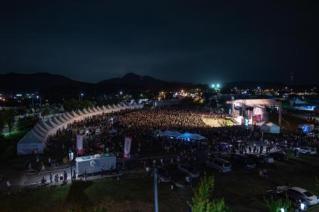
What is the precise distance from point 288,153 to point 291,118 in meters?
32.0

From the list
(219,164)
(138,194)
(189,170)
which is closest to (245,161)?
(219,164)

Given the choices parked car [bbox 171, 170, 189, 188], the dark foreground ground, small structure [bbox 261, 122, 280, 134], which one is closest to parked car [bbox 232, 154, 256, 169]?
the dark foreground ground

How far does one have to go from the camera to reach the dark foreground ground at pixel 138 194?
16312 millimetres

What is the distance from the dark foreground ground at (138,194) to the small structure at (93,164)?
52.8 inches

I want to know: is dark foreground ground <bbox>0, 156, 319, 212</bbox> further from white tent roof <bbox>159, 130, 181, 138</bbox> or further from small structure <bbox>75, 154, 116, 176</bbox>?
white tent roof <bbox>159, 130, 181, 138</bbox>

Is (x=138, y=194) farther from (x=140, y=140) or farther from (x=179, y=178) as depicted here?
(x=140, y=140)

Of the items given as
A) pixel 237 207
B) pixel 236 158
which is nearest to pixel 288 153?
pixel 236 158

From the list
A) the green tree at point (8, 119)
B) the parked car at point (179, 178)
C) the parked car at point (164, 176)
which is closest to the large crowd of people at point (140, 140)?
the parked car at point (164, 176)

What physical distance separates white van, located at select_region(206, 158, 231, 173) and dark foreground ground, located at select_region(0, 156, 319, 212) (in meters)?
0.56

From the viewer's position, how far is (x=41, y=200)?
56.4ft

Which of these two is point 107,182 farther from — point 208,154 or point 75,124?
Result: point 75,124

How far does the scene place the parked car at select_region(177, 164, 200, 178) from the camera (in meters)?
21.3

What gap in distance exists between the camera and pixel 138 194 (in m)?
18.1

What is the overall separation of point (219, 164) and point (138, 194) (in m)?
7.34
